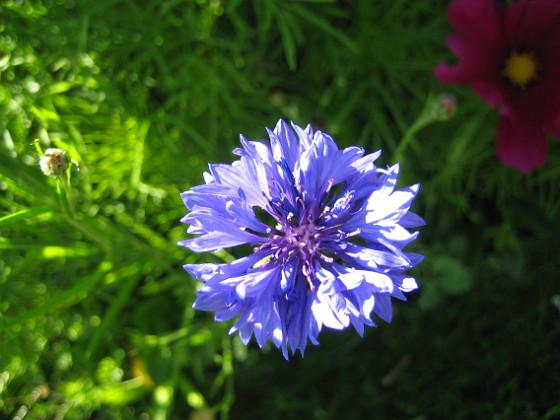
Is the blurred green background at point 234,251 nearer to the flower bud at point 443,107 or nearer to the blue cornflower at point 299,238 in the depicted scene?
the flower bud at point 443,107

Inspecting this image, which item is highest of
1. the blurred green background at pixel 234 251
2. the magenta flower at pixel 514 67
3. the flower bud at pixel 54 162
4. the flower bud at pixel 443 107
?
the magenta flower at pixel 514 67

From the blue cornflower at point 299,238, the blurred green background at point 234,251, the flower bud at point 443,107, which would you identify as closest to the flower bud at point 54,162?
the blue cornflower at point 299,238

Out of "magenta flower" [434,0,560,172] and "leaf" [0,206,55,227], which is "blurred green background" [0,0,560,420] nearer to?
"magenta flower" [434,0,560,172]

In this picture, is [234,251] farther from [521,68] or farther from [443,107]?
[521,68]

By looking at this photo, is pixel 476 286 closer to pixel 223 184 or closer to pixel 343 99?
pixel 343 99

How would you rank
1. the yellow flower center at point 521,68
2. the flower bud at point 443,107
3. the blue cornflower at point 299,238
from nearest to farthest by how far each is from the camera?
1. the blue cornflower at point 299,238
2. the flower bud at point 443,107
3. the yellow flower center at point 521,68

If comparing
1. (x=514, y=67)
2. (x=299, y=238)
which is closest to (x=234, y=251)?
(x=299, y=238)

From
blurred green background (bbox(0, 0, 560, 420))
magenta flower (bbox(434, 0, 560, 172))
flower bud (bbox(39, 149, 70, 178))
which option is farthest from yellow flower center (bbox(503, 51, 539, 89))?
flower bud (bbox(39, 149, 70, 178))
